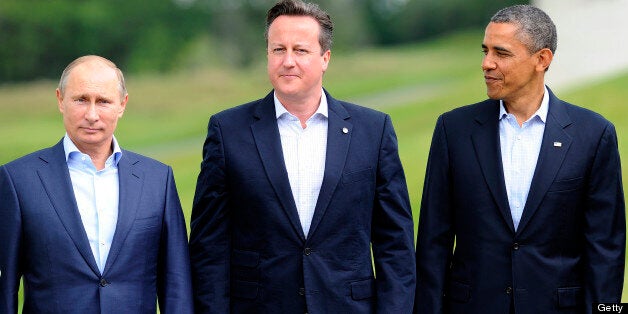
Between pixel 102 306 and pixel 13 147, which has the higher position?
pixel 13 147

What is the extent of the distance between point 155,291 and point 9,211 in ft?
2.25

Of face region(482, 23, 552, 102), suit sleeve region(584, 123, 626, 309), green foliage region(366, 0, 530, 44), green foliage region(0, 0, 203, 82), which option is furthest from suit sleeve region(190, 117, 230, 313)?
green foliage region(366, 0, 530, 44)

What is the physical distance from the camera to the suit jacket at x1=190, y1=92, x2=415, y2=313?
4.50 metres

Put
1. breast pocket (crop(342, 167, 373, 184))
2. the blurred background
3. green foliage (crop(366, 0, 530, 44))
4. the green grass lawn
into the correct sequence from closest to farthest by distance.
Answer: breast pocket (crop(342, 167, 373, 184)), the green grass lawn, the blurred background, green foliage (crop(366, 0, 530, 44))

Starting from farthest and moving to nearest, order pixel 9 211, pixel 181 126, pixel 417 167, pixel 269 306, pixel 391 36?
pixel 391 36
pixel 181 126
pixel 417 167
pixel 269 306
pixel 9 211

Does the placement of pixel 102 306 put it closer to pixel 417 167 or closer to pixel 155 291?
pixel 155 291

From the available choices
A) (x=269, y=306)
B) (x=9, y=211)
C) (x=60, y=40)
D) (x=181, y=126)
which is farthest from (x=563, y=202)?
(x=60, y=40)

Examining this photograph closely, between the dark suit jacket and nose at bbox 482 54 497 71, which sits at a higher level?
nose at bbox 482 54 497 71

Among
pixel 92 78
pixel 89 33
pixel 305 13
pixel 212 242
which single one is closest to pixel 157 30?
pixel 89 33

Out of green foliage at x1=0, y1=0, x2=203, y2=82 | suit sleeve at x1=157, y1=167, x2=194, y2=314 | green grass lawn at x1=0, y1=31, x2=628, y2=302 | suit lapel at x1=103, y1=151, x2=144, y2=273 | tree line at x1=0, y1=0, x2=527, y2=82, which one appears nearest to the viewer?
suit lapel at x1=103, y1=151, x2=144, y2=273

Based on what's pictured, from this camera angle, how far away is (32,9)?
34.7 meters

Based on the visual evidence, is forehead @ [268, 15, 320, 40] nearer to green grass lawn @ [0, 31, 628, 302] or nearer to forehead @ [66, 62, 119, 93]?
forehead @ [66, 62, 119, 93]

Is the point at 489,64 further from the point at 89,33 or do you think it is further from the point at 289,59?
the point at 89,33

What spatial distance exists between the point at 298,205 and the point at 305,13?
0.82 metres
